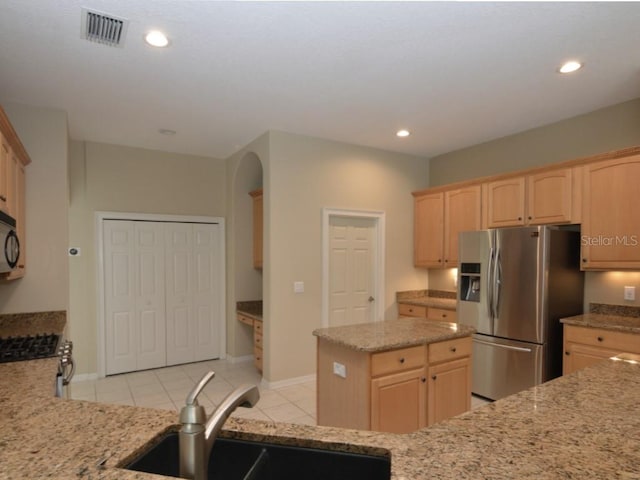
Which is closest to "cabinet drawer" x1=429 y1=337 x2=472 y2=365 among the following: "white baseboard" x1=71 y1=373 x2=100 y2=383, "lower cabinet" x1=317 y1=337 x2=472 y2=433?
"lower cabinet" x1=317 y1=337 x2=472 y2=433

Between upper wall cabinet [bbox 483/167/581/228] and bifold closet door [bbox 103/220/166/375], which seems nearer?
upper wall cabinet [bbox 483/167/581/228]

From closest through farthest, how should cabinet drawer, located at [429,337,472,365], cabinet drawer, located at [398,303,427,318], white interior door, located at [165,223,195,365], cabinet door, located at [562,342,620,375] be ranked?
cabinet drawer, located at [429,337,472,365], cabinet door, located at [562,342,620,375], cabinet drawer, located at [398,303,427,318], white interior door, located at [165,223,195,365]

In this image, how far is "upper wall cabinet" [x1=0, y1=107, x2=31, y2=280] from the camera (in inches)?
92.9

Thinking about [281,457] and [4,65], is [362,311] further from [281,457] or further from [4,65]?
[4,65]

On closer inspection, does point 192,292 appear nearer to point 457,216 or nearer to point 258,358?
point 258,358

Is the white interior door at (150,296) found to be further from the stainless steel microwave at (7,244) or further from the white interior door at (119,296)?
the stainless steel microwave at (7,244)

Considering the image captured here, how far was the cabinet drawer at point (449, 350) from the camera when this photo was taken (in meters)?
2.55

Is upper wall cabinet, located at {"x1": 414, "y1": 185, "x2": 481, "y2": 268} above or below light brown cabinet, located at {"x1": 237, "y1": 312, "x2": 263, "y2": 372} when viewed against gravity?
above

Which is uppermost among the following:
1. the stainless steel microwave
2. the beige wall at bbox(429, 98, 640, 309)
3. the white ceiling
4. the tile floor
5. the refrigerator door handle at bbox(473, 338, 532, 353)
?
the white ceiling

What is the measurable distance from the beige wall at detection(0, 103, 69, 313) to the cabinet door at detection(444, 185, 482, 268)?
159 inches

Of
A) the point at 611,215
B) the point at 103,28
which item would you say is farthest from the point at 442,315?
the point at 103,28

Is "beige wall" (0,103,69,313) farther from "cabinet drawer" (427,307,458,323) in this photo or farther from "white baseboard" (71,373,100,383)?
"cabinet drawer" (427,307,458,323)

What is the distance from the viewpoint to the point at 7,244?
2.09 metres

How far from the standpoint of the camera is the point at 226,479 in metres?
1.04
